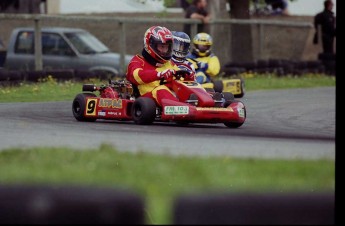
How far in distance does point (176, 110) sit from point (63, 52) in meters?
4.30

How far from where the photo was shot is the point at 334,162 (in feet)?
15.4

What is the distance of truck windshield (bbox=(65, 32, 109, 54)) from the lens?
1559cm

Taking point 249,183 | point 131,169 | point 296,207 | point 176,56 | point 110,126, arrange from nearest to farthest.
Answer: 1. point 296,207
2. point 249,183
3. point 131,169
4. point 110,126
5. point 176,56

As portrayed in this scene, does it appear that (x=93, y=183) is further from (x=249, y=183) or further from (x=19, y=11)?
(x=19, y=11)

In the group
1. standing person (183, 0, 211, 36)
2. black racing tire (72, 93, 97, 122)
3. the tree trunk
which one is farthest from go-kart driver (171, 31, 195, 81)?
the tree trunk

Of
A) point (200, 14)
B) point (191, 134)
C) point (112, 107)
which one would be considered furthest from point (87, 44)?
point (191, 134)

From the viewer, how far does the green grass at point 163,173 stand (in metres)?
4.09

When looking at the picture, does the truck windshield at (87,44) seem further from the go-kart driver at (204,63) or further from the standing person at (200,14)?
the standing person at (200,14)

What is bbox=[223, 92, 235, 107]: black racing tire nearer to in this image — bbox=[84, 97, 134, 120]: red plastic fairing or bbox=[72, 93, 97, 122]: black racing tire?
bbox=[84, 97, 134, 120]: red plastic fairing

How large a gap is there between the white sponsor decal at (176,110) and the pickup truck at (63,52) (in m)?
2.37

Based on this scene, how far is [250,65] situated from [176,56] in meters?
4.58

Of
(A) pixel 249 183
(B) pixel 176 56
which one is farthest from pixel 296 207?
(B) pixel 176 56

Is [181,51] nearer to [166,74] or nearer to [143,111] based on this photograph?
[166,74]

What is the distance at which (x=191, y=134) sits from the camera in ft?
24.7
